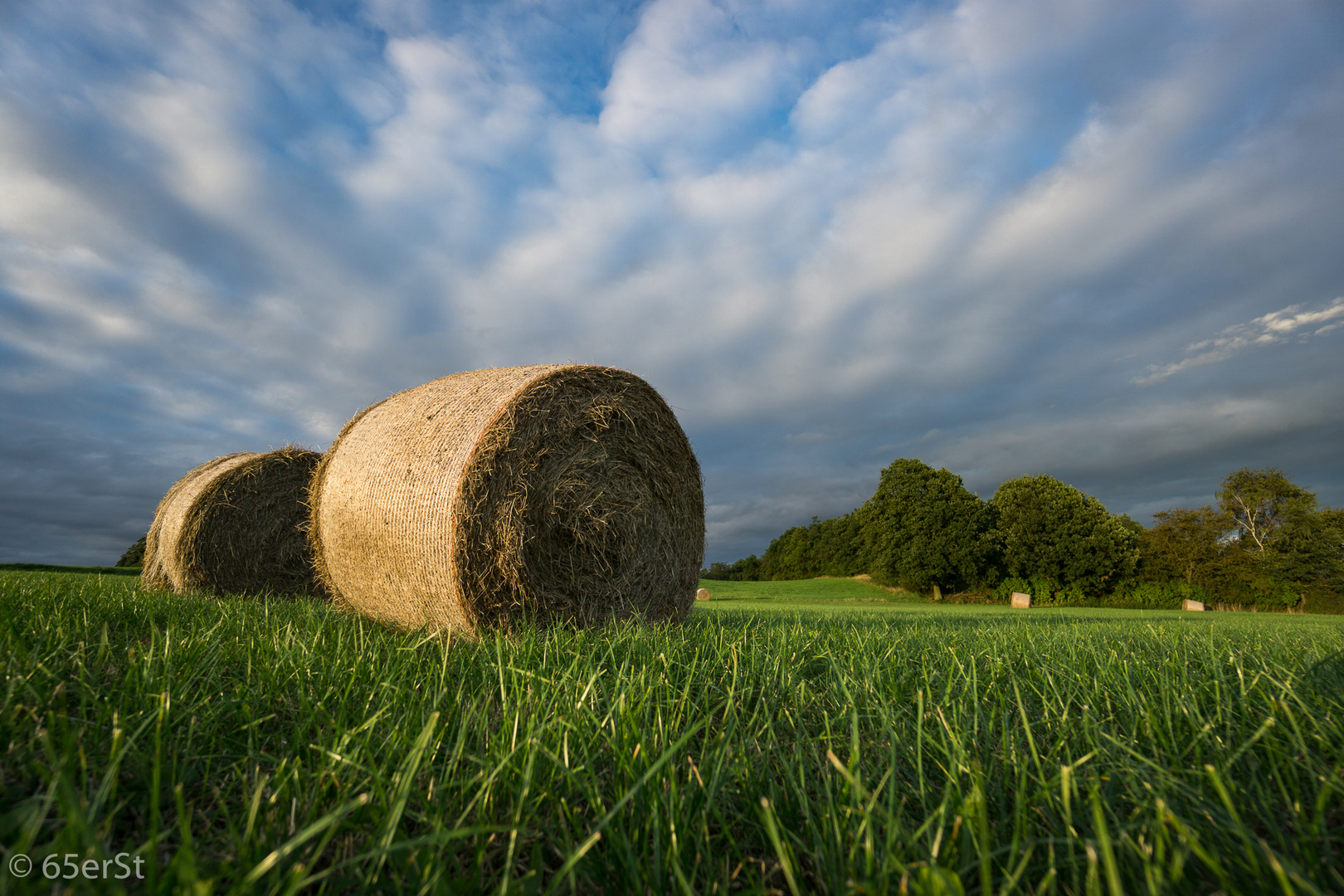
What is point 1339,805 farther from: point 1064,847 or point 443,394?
point 443,394

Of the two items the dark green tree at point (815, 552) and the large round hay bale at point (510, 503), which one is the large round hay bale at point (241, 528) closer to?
the large round hay bale at point (510, 503)

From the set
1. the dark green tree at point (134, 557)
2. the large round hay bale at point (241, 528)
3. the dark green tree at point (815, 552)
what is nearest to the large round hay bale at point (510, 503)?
the large round hay bale at point (241, 528)

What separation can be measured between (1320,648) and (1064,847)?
4.51 m

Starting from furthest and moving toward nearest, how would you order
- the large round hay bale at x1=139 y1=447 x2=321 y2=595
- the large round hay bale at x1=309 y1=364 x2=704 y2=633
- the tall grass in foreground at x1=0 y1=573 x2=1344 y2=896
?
the large round hay bale at x1=139 y1=447 x2=321 y2=595 < the large round hay bale at x1=309 y1=364 x2=704 y2=633 < the tall grass in foreground at x1=0 y1=573 x2=1344 y2=896

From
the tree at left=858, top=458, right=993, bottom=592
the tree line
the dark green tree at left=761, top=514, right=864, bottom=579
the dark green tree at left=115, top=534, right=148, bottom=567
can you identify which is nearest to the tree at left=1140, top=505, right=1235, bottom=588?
the tree line

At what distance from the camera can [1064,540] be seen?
35.2 meters

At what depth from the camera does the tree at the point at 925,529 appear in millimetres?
35219

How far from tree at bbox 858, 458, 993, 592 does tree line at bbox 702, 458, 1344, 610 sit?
2.4 inches

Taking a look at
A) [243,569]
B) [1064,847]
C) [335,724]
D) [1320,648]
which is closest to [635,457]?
[335,724]

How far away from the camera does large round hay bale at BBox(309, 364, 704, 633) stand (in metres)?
4.88

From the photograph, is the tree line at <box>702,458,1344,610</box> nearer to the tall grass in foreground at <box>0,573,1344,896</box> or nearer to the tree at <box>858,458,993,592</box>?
the tree at <box>858,458,993,592</box>

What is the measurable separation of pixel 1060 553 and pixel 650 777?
4101 cm

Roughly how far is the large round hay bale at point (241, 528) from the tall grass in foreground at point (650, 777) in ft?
21.6

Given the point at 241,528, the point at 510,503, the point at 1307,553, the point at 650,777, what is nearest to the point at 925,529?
the point at 1307,553
